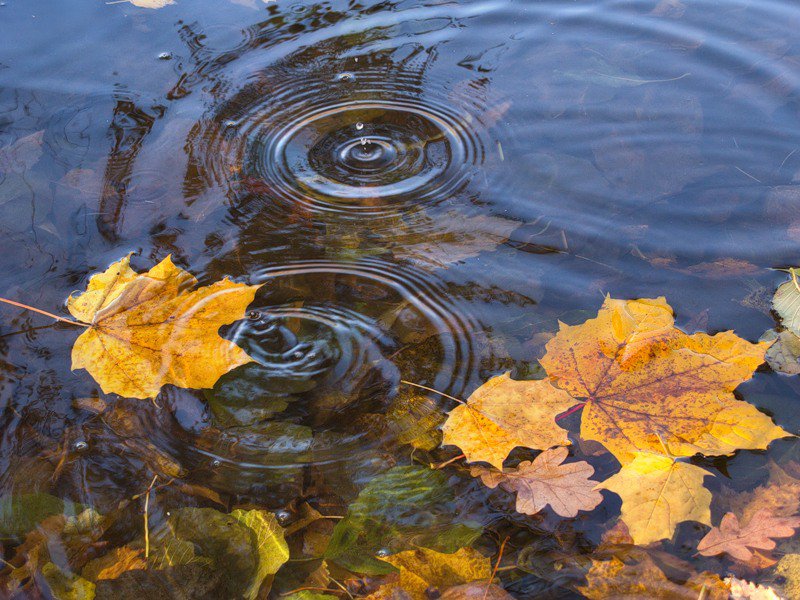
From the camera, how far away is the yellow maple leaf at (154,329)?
5.81 feet

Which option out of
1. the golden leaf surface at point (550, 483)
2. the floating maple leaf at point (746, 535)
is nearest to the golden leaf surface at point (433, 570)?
the golden leaf surface at point (550, 483)

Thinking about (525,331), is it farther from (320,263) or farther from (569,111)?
(569,111)

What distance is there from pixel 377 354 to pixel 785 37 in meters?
2.75

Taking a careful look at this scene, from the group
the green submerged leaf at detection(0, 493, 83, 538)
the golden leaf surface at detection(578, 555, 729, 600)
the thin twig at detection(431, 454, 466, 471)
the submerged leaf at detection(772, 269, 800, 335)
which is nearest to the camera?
the golden leaf surface at detection(578, 555, 729, 600)

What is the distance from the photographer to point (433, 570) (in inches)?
59.3

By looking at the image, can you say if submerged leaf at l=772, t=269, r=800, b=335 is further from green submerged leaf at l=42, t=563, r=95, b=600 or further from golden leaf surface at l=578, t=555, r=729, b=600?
green submerged leaf at l=42, t=563, r=95, b=600

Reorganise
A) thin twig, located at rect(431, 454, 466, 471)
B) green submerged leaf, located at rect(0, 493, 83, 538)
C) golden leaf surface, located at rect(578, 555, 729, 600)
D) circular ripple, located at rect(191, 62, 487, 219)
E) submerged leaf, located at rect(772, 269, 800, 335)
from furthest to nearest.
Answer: circular ripple, located at rect(191, 62, 487, 219) < submerged leaf, located at rect(772, 269, 800, 335) < thin twig, located at rect(431, 454, 466, 471) < green submerged leaf, located at rect(0, 493, 83, 538) < golden leaf surface, located at rect(578, 555, 729, 600)

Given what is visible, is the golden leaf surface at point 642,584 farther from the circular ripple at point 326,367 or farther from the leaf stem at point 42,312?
the leaf stem at point 42,312

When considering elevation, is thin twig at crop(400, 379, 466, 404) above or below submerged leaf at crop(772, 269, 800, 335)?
below

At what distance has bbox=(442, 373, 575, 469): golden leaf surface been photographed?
1639 mm

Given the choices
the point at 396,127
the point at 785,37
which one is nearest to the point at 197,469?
the point at 396,127

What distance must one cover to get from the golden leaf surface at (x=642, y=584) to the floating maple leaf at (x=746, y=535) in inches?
3.0

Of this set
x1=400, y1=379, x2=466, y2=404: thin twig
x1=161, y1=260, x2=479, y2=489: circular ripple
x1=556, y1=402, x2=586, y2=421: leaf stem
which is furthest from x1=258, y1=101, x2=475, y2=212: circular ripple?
x1=556, y1=402, x2=586, y2=421: leaf stem

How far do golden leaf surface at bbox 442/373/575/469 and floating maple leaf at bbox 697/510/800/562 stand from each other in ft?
1.34
